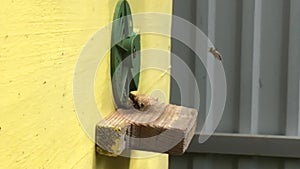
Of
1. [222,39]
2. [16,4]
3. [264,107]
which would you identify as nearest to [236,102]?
[264,107]

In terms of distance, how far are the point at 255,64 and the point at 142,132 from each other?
2006 millimetres

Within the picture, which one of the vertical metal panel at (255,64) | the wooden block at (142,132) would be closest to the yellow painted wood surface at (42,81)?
the wooden block at (142,132)

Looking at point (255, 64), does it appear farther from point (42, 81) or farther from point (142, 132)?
point (42, 81)

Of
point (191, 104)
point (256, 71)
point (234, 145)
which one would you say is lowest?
point (234, 145)

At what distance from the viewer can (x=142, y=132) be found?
898mm

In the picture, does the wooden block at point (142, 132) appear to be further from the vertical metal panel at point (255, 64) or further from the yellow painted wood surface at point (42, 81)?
the vertical metal panel at point (255, 64)

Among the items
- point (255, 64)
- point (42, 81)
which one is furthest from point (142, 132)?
point (255, 64)

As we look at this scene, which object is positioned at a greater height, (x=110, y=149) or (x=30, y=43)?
(x=30, y=43)

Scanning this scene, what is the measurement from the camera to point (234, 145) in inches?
111

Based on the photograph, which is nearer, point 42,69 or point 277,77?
point 42,69

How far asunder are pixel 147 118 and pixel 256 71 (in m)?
1.97

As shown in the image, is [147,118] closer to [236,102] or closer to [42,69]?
[42,69]

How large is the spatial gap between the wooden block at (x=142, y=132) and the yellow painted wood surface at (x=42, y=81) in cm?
3

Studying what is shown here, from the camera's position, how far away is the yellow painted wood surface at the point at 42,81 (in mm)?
495
